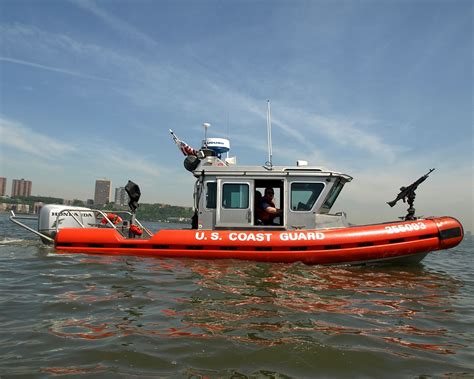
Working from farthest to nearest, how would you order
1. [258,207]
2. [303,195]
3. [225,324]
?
[258,207]
[303,195]
[225,324]

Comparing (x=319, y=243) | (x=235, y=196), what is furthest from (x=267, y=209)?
(x=319, y=243)

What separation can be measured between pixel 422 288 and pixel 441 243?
72.8 inches

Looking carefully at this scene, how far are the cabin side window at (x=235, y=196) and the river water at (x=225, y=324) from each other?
5.97 ft

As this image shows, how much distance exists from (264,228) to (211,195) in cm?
128

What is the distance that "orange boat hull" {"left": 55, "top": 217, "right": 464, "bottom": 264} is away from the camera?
22.8 feet

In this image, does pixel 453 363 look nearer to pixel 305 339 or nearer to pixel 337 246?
pixel 305 339

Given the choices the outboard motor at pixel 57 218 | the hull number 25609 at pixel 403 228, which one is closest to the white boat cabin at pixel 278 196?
the hull number 25609 at pixel 403 228

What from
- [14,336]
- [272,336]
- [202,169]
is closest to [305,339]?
[272,336]

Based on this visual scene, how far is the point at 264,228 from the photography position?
7.61m

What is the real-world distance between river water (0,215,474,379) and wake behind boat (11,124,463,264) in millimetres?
929

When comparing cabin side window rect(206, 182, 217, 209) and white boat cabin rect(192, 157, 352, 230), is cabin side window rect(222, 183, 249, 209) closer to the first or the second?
white boat cabin rect(192, 157, 352, 230)

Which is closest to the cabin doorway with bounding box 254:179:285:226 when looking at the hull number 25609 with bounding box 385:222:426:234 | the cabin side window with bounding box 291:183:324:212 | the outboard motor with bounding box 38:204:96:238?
the cabin side window with bounding box 291:183:324:212

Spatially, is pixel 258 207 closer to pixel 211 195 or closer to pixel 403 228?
pixel 211 195

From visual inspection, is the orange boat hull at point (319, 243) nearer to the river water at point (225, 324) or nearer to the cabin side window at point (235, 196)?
the cabin side window at point (235, 196)
